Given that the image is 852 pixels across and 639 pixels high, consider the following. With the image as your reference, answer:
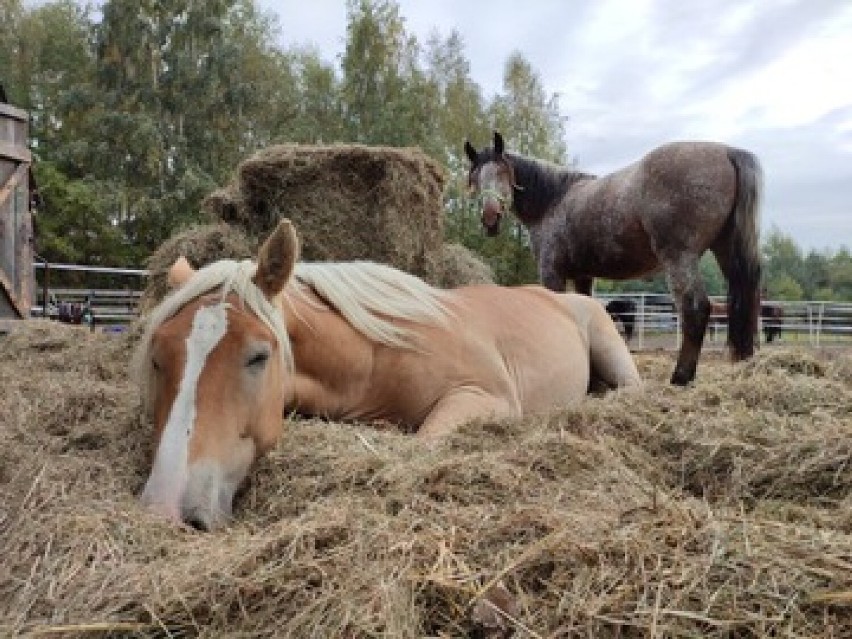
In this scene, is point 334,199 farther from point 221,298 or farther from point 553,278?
point 221,298

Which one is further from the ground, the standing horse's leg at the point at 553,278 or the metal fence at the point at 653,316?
the standing horse's leg at the point at 553,278

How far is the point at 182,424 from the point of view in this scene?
2.11 meters

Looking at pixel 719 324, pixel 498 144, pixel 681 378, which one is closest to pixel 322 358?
pixel 681 378

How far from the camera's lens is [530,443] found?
2.21m

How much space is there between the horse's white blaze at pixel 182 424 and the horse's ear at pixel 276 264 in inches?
10.7

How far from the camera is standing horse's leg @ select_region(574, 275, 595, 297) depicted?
7324 mm

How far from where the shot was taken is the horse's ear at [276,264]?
2.67 meters

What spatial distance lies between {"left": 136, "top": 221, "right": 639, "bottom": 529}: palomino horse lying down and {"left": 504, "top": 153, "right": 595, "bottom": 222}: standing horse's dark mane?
2.85 meters

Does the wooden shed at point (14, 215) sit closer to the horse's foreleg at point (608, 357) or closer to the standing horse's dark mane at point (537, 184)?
the standing horse's dark mane at point (537, 184)

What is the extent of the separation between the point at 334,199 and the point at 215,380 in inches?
143

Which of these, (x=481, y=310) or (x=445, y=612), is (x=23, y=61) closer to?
(x=481, y=310)

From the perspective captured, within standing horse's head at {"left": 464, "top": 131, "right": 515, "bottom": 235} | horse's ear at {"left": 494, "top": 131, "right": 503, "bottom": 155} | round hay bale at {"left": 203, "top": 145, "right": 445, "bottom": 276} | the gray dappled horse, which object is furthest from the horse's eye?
horse's ear at {"left": 494, "top": 131, "right": 503, "bottom": 155}

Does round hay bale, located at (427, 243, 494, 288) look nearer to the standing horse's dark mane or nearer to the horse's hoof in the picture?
the standing horse's dark mane

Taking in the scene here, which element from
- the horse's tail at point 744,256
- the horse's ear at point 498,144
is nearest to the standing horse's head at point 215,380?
the horse's tail at point 744,256
